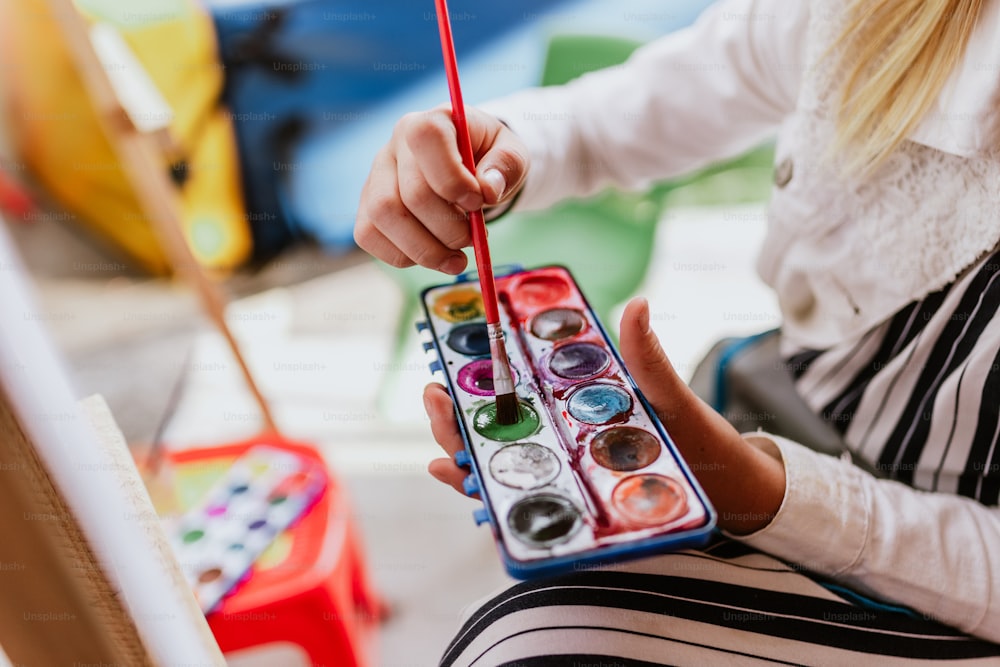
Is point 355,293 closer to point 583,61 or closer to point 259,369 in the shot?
point 259,369

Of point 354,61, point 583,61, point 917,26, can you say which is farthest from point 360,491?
point 917,26

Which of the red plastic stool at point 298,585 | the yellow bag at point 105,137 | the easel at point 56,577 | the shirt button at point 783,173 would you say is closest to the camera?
the easel at point 56,577

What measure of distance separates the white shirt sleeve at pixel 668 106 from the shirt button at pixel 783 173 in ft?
0.19

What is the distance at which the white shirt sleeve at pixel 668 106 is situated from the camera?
591 mm

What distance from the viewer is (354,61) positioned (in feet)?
4.51

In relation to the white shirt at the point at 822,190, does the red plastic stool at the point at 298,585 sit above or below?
below

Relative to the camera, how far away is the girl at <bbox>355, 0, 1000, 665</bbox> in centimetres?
42

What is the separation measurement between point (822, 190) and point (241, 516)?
598 mm

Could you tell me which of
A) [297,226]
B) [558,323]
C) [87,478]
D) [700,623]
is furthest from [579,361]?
[297,226]

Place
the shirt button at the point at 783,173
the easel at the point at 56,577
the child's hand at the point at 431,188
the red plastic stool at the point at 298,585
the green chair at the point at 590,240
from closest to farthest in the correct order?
the easel at the point at 56,577
the child's hand at the point at 431,188
the shirt button at the point at 783,173
the red plastic stool at the point at 298,585
the green chair at the point at 590,240

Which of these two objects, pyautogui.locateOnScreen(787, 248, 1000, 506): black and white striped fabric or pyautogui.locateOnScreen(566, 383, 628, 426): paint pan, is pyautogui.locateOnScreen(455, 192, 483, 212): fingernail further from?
pyautogui.locateOnScreen(787, 248, 1000, 506): black and white striped fabric

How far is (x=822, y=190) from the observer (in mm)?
540

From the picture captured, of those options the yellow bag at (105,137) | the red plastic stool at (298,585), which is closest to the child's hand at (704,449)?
the red plastic stool at (298,585)

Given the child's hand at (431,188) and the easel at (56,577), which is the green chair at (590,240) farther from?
the easel at (56,577)
